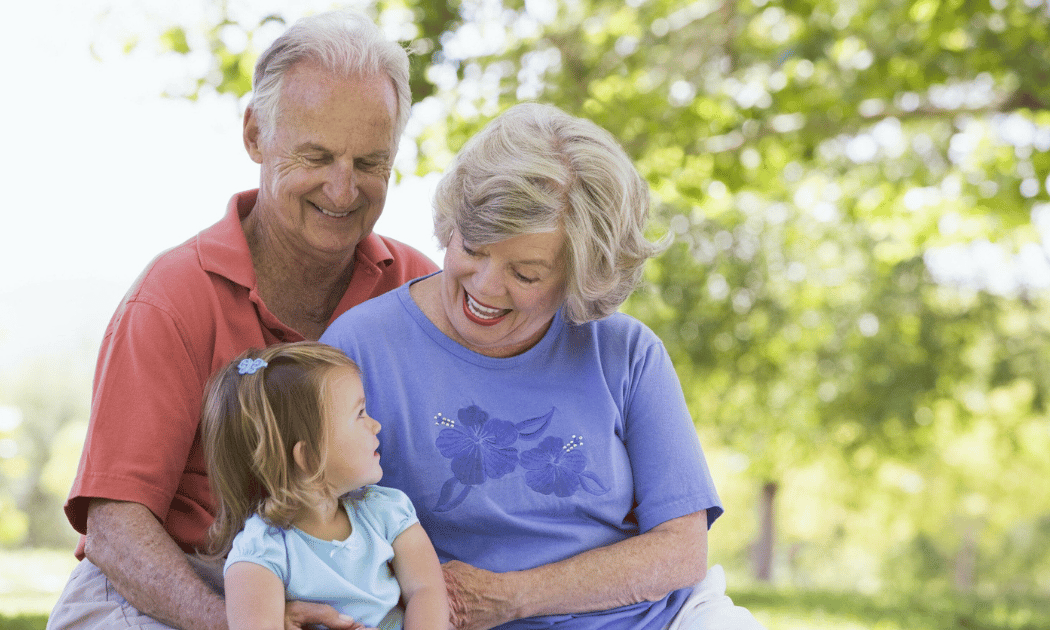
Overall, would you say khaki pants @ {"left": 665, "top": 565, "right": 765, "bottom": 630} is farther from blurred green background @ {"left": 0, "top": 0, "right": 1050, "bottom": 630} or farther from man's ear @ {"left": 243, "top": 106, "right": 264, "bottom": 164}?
man's ear @ {"left": 243, "top": 106, "right": 264, "bottom": 164}

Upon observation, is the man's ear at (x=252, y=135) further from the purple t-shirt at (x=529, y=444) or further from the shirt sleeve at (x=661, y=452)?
the shirt sleeve at (x=661, y=452)

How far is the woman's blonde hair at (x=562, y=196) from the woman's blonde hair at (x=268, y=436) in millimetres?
486

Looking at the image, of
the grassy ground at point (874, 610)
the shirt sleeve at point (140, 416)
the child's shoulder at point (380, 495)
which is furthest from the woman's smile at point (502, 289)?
the grassy ground at point (874, 610)

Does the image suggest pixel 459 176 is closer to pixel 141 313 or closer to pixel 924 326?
pixel 141 313

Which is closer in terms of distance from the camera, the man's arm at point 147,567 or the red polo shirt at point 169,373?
the man's arm at point 147,567

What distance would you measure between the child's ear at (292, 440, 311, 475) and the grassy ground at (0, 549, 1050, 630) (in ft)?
13.5

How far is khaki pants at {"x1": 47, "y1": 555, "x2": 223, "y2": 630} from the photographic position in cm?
203

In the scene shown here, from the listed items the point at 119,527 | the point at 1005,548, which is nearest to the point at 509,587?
the point at 119,527

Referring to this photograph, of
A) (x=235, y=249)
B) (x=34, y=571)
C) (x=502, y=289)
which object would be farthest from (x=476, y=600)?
(x=34, y=571)

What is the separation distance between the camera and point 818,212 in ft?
36.5

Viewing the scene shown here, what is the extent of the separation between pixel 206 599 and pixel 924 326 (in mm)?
11069

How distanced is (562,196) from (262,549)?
0.95m

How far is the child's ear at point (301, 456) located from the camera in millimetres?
1852

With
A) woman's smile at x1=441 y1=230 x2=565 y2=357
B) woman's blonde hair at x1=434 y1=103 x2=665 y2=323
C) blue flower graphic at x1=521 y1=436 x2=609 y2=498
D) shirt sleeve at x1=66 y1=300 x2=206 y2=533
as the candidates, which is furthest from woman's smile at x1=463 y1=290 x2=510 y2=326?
shirt sleeve at x1=66 y1=300 x2=206 y2=533
